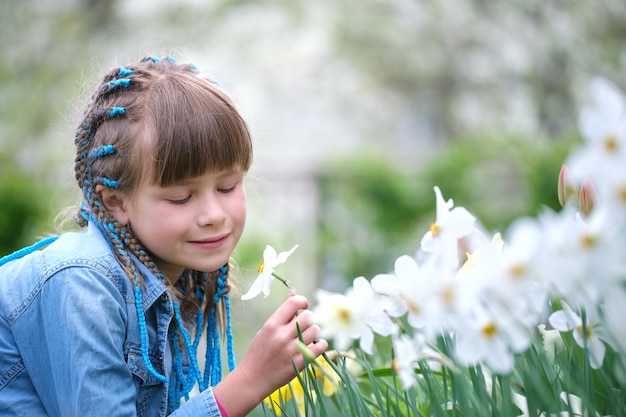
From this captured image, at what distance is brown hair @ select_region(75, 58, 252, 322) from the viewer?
1.59 m

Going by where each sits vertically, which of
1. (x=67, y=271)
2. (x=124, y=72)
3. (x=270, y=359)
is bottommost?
(x=270, y=359)

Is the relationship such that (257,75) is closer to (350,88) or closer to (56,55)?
(350,88)

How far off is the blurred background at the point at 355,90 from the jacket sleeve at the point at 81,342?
96 cm

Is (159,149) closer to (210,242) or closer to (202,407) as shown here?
(210,242)

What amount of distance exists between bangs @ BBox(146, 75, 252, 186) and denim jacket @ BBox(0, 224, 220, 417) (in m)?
0.23

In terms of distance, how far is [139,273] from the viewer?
1.60 metres

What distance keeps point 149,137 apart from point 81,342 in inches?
18.6

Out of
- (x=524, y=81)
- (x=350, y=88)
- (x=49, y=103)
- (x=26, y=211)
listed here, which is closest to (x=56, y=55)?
(x=49, y=103)

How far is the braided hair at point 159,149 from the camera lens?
1.59m

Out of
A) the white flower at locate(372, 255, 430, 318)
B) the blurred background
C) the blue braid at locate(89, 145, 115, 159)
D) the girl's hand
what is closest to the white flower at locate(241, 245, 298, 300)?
the girl's hand

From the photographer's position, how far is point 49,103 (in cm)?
802

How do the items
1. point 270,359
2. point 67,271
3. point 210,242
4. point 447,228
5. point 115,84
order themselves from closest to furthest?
point 447,228, point 270,359, point 67,271, point 210,242, point 115,84

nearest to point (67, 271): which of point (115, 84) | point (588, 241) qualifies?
point (115, 84)

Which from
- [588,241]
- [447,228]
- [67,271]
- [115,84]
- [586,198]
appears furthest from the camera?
[115,84]
